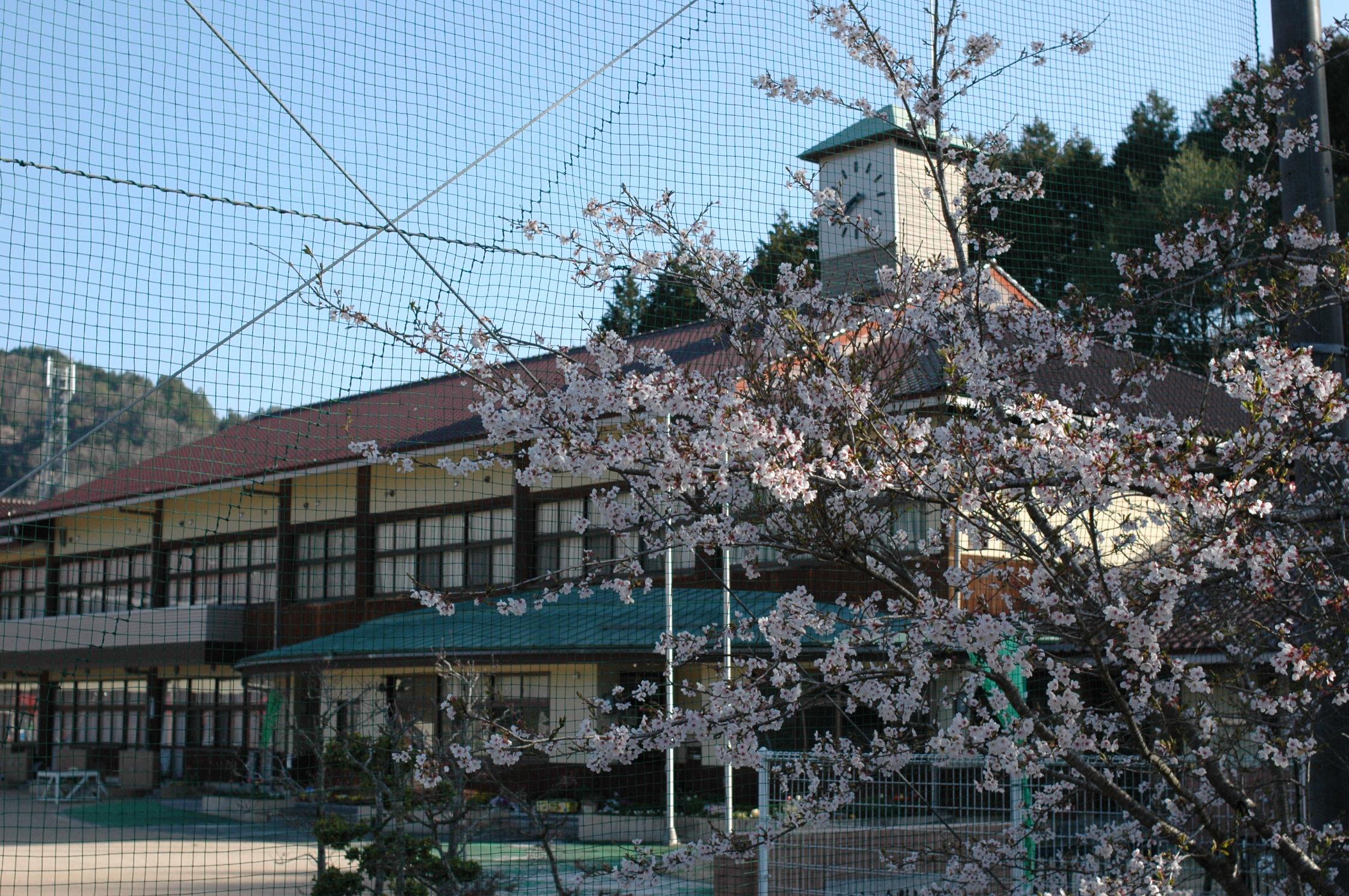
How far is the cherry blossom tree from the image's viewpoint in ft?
8.32

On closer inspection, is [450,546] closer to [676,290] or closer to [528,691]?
[528,691]

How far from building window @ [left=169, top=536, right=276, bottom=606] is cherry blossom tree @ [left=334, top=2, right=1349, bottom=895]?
12888 millimetres

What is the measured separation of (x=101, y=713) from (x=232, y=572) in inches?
191

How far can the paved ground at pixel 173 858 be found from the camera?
8.02 meters

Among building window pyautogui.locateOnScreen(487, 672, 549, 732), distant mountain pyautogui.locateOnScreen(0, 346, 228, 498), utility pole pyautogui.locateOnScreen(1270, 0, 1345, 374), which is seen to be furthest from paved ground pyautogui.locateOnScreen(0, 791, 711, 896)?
utility pole pyautogui.locateOnScreen(1270, 0, 1345, 374)

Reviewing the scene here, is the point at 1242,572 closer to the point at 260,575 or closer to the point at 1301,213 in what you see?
the point at 1301,213

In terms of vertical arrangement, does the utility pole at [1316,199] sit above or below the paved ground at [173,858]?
above

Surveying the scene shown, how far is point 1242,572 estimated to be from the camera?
106 inches

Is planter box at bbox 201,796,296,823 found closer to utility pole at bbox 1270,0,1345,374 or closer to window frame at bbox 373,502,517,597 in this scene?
window frame at bbox 373,502,517,597

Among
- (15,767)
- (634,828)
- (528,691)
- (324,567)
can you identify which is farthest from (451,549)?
(15,767)

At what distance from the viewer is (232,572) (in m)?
16.8

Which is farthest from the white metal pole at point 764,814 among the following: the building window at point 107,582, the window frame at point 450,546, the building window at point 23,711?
the building window at point 23,711

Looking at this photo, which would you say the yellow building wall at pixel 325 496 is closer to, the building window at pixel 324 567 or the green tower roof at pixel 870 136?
the building window at pixel 324 567

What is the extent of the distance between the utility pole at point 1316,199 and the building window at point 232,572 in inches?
539
